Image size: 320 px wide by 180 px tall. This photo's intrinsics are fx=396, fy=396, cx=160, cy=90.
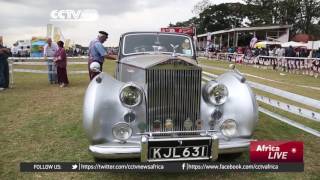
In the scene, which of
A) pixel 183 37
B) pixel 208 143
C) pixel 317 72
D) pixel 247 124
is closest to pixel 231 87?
pixel 247 124

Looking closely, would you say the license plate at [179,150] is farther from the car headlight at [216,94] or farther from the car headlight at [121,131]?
the car headlight at [216,94]

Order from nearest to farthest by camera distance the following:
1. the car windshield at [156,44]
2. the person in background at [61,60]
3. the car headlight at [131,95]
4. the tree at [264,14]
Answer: the car headlight at [131,95] < the car windshield at [156,44] < the person in background at [61,60] < the tree at [264,14]

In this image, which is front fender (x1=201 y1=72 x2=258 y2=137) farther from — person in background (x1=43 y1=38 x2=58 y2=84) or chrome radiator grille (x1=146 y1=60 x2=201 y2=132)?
person in background (x1=43 y1=38 x2=58 y2=84)

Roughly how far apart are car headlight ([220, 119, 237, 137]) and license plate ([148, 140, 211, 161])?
0.43m

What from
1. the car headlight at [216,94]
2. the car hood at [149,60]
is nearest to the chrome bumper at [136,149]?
the car headlight at [216,94]

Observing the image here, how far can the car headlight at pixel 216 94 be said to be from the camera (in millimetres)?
5305

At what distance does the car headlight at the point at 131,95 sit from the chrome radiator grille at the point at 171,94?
13 centimetres

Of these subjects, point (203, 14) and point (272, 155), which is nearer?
point (272, 155)

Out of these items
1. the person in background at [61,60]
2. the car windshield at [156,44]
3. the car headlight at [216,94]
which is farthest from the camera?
the person in background at [61,60]

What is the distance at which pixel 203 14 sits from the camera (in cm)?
8494

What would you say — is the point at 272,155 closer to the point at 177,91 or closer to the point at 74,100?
the point at 177,91

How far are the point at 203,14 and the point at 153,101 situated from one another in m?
82.1

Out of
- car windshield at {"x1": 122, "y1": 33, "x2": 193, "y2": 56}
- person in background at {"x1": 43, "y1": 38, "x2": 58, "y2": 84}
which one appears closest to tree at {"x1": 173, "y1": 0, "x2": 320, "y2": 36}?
person in background at {"x1": 43, "y1": 38, "x2": 58, "y2": 84}

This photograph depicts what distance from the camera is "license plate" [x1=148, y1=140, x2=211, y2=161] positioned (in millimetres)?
4617
